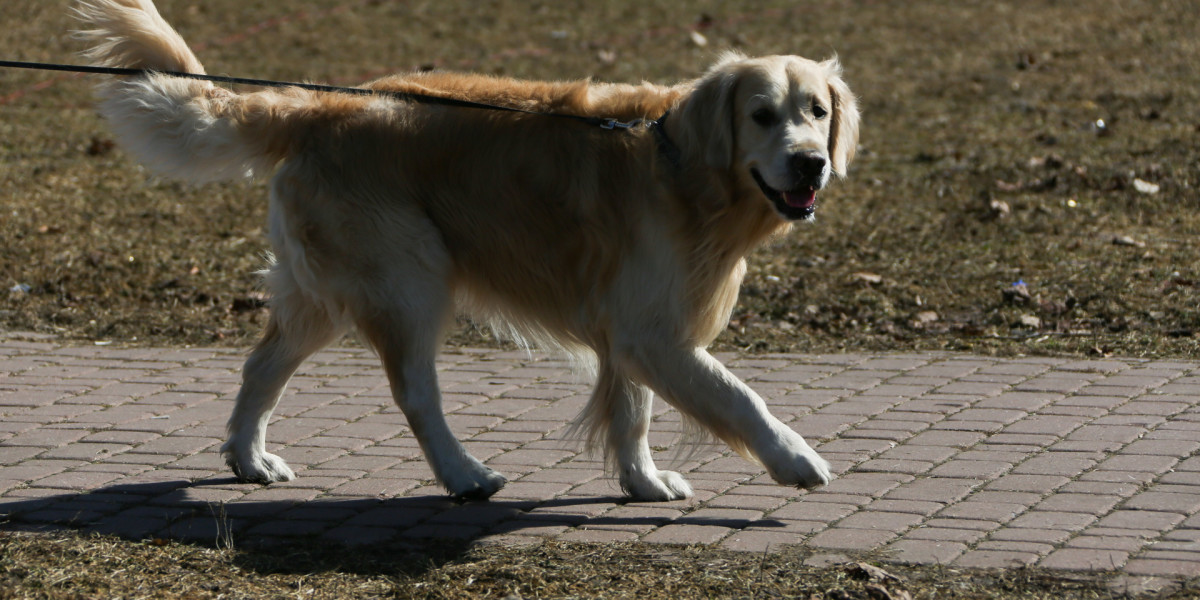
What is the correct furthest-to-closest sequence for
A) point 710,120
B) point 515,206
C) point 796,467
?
point 515,206 → point 710,120 → point 796,467

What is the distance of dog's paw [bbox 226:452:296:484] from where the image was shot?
17.6 ft

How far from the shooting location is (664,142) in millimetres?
5000

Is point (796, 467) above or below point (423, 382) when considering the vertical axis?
below

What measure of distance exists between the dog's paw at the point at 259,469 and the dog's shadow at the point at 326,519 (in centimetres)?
15

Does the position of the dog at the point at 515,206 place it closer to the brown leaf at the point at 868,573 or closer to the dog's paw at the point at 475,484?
the dog's paw at the point at 475,484

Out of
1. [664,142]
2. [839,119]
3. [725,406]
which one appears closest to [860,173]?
[839,119]

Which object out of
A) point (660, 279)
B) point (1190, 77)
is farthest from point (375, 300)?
point (1190, 77)

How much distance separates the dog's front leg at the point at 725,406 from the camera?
15.2 feet

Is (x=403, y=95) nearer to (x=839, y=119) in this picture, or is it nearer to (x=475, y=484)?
(x=475, y=484)

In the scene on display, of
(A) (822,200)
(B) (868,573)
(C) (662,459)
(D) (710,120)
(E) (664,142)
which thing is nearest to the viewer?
(B) (868,573)

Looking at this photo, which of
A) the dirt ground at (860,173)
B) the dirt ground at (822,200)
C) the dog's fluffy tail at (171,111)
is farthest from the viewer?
the dirt ground at (860,173)

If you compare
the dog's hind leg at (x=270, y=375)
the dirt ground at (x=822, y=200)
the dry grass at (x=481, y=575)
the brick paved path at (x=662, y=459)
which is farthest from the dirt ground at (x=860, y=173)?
the dry grass at (x=481, y=575)

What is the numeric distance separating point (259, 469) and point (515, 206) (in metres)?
1.43

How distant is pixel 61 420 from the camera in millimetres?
6215
